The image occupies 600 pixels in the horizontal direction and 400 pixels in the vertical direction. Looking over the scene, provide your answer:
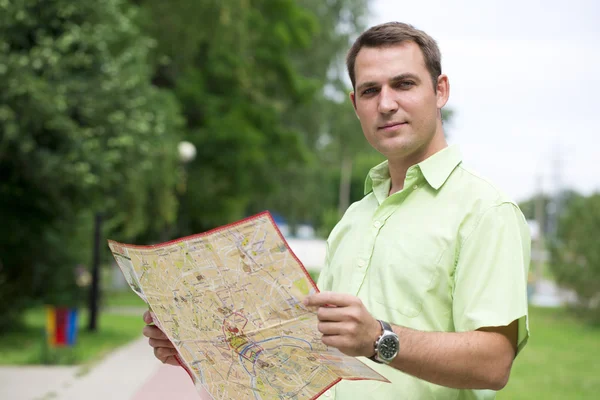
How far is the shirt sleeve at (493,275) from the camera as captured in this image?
185cm

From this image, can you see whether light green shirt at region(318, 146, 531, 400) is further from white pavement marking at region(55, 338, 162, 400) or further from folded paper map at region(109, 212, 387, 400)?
white pavement marking at region(55, 338, 162, 400)

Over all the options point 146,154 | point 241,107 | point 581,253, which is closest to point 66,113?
point 146,154

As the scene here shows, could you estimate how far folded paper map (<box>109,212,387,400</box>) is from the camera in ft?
5.75

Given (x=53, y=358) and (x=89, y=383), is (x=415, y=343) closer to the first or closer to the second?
(x=89, y=383)

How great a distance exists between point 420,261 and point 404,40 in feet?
1.74

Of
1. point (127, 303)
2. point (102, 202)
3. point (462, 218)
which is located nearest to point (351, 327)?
point (462, 218)

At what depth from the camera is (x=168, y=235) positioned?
84.8 ft

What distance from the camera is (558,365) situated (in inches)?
543

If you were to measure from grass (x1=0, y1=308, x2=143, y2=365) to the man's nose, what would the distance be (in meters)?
10.3

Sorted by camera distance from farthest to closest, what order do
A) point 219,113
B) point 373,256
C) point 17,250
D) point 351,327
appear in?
1. point 219,113
2. point 17,250
3. point 373,256
4. point 351,327

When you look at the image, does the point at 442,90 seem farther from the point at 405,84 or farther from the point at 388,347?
the point at 388,347

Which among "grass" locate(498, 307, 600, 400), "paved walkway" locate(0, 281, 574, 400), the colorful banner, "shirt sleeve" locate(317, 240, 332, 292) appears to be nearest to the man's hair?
"shirt sleeve" locate(317, 240, 332, 292)

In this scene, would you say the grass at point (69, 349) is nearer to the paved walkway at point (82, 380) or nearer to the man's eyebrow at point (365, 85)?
the paved walkway at point (82, 380)

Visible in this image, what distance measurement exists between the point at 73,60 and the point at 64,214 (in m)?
2.69
